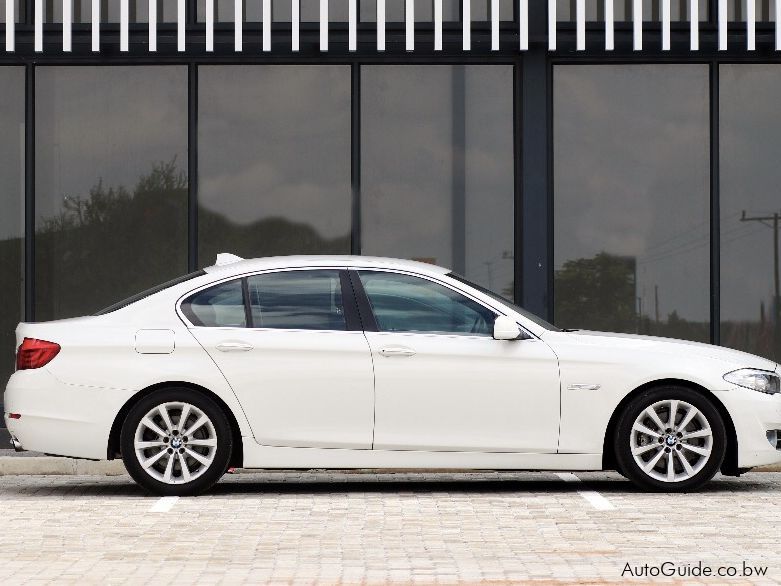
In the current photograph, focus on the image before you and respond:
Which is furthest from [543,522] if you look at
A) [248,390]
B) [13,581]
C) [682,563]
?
[13,581]

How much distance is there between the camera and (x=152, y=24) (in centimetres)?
1598

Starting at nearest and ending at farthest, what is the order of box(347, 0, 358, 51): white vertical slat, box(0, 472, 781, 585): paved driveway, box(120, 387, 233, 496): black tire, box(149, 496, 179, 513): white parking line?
box(0, 472, 781, 585): paved driveway → box(149, 496, 179, 513): white parking line → box(120, 387, 233, 496): black tire → box(347, 0, 358, 51): white vertical slat

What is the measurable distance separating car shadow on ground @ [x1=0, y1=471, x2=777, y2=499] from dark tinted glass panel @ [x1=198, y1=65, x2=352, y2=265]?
3.90m

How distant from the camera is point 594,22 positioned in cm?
1648

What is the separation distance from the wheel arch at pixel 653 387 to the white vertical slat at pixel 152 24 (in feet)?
22.6

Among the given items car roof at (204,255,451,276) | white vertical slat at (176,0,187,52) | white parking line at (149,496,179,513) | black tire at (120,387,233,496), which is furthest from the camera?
white vertical slat at (176,0,187,52)

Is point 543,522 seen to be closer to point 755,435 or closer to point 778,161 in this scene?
point 755,435

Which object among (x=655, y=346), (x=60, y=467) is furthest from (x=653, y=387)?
(x=60, y=467)

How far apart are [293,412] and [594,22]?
6.96 meters

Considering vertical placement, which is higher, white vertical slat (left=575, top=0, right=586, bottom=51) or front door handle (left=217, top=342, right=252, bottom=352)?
white vertical slat (left=575, top=0, right=586, bottom=51)

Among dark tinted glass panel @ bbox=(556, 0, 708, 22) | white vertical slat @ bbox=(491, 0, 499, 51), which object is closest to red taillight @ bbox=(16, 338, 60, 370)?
white vertical slat @ bbox=(491, 0, 499, 51)

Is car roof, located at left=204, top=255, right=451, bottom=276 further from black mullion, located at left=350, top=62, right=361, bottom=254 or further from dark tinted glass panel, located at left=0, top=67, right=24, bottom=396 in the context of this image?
dark tinted glass panel, located at left=0, top=67, right=24, bottom=396

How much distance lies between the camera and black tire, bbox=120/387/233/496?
435 inches

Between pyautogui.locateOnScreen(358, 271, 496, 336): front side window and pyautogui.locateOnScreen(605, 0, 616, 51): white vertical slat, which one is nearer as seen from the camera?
pyautogui.locateOnScreen(358, 271, 496, 336): front side window
